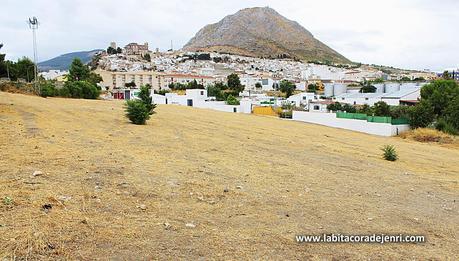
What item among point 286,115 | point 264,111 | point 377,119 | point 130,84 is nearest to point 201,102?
point 264,111

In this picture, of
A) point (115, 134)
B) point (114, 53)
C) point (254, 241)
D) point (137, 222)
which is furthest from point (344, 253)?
point (114, 53)

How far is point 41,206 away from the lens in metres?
5.70

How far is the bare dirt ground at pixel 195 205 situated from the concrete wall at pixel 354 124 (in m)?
22.7

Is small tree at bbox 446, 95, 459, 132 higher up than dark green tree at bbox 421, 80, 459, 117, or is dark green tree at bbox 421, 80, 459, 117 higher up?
dark green tree at bbox 421, 80, 459, 117

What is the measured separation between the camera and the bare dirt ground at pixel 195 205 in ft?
16.0

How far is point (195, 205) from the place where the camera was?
265 inches

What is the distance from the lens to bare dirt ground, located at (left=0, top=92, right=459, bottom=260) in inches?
191

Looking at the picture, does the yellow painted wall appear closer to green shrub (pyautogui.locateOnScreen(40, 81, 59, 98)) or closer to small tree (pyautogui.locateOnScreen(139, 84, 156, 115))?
green shrub (pyautogui.locateOnScreen(40, 81, 59, 98))

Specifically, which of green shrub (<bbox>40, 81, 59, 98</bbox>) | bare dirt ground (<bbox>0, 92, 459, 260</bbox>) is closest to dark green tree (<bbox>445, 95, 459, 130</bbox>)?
bare dirt ground (<bbox>0, 92, 459, 260</bbox>)

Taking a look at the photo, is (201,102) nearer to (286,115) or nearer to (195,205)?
(286,115)

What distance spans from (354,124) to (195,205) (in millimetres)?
32320

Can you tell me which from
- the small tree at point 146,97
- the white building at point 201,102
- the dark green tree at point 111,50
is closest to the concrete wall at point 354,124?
the white building at point 201,102

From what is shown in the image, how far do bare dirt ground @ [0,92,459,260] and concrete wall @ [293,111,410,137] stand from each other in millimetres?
22711

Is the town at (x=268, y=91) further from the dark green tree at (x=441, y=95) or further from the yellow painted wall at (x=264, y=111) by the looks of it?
the dark green tree at (x=441, y=95)
